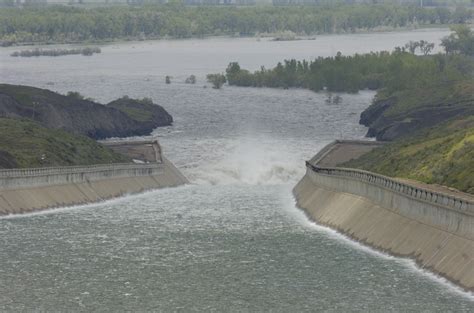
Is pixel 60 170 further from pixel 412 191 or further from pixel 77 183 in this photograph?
pixel 412 191

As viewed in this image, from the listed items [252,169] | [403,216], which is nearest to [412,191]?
[403,216]

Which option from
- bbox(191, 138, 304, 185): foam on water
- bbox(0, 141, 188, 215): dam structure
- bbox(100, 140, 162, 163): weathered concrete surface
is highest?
bbox(0, 141, 188, 215): dam structure

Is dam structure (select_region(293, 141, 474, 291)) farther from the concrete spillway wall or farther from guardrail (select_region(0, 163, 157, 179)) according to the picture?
guardrail (select_region(0, 163, 157, 179))

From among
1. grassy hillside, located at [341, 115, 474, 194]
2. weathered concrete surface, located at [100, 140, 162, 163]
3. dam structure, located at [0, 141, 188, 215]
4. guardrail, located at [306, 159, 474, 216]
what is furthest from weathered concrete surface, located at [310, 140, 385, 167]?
guardrail, located at [306, 159, 474, 216]

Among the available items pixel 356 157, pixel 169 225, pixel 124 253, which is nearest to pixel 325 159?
pixel 356 157

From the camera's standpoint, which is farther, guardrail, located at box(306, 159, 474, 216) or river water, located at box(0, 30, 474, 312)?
guardrail, located at box(306, 159, 474, 216)

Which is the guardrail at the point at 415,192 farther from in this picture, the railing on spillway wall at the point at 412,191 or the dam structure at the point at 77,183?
the dam structure at the point at 77,183
